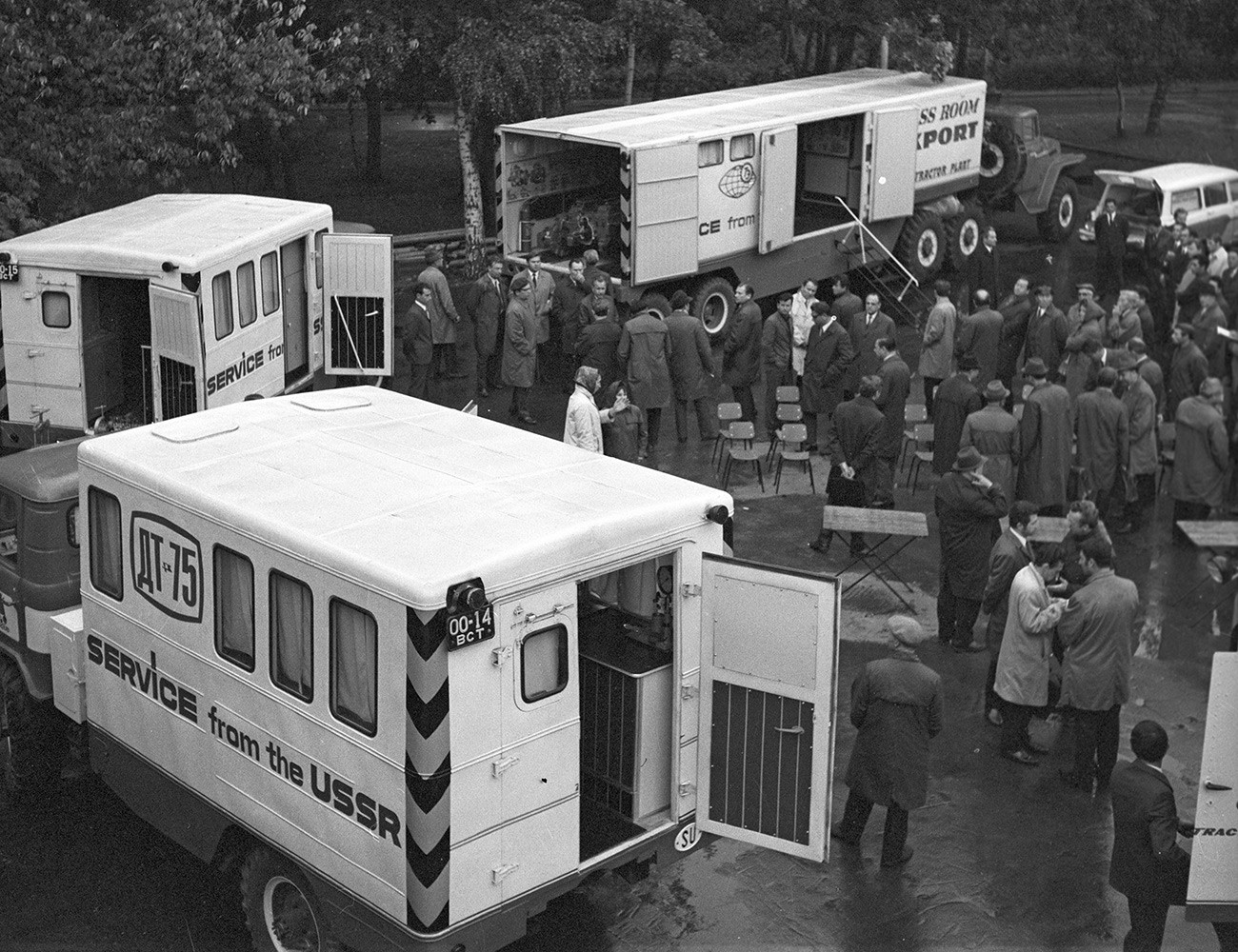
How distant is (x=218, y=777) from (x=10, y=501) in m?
2.44

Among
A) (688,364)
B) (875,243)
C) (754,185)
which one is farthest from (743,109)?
(688,364)

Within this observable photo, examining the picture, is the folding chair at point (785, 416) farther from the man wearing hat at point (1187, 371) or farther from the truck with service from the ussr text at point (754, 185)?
the man wearing hat at point (1187, 371)

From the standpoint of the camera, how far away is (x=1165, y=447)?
1503cm

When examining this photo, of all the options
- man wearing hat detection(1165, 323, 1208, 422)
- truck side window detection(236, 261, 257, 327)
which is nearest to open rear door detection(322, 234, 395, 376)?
truck side window detection(236, 261, 257, 327)

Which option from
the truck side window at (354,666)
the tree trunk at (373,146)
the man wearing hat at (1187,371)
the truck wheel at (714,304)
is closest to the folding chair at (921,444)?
the man wearing hat at (1187,371)

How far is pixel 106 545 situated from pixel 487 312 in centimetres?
943

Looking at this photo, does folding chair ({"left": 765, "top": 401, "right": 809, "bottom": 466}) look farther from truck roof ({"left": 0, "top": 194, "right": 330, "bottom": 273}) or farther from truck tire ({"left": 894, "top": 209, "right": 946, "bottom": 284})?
truck tire ({"left": 894, "top": 209, "right": 946, "bottom": 284})

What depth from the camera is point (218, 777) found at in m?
7.57

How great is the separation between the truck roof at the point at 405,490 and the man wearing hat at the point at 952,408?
607 centimetres

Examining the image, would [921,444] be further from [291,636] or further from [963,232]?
[291,636]

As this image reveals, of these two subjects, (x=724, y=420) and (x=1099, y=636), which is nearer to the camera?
(x=1099, y=636)

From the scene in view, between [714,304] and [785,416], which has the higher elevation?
[714,304]

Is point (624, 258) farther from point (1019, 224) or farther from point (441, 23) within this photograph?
point (1019, 224)

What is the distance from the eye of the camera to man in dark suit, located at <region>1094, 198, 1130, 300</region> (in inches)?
838
